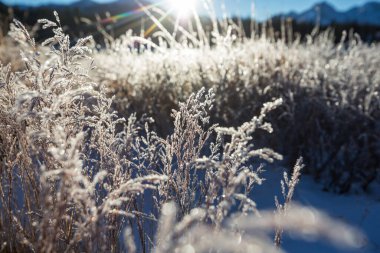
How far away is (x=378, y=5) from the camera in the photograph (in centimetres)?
12312

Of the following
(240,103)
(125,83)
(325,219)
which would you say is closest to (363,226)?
(325,219)

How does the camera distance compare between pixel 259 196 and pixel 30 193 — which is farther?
pixel 259 196

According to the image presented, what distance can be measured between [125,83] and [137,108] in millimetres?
464

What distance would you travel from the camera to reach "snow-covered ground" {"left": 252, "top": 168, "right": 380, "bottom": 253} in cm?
249

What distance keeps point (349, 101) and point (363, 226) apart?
124cm

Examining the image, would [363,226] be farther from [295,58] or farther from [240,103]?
[295,58]

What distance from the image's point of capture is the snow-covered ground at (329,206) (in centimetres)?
249

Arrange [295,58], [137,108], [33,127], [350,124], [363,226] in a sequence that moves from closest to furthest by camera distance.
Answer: [33,127] < [363,226] < [350,124] < [137,108] < [295,58]

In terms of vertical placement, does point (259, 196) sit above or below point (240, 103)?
below

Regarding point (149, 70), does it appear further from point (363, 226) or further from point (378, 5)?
point (378, 5)

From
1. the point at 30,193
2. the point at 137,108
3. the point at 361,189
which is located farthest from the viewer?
the point at 137,108

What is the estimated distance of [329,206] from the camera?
3055 mm

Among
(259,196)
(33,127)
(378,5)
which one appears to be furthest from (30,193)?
(378,5)

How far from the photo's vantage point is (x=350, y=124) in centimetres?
360
